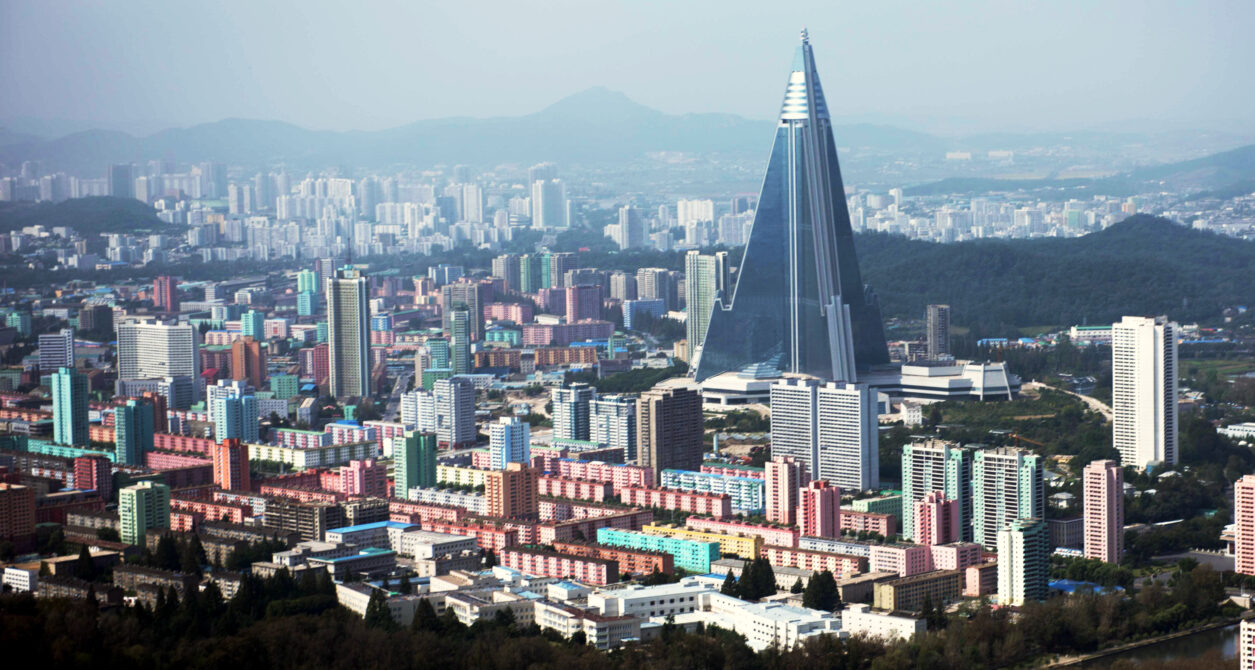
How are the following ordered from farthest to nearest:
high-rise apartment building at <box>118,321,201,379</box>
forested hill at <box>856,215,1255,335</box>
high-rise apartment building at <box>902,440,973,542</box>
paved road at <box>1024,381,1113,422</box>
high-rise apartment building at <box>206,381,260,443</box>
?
forested hill at <box>856,215,1255,335</box> < high-rise apartment building at <box>118,321,201,379</box> < paved road at <box>1024,381,1113,422</box> < high-rise apartment building at <box>206,381,260,443</box> < high-rise apartment building at <box>902,440,973,542</box>

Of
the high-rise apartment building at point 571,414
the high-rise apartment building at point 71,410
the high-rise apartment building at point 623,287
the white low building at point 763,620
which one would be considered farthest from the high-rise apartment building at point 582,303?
the white low building at point 763,620

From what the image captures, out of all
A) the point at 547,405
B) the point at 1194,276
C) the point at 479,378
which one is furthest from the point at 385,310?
the point at 1194,276

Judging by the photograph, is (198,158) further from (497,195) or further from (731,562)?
(731,562)

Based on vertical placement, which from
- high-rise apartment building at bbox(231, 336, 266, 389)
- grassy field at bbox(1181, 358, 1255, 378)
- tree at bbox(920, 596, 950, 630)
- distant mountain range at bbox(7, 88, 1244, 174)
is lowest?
tree at bbox(920, 596, 950, 630)

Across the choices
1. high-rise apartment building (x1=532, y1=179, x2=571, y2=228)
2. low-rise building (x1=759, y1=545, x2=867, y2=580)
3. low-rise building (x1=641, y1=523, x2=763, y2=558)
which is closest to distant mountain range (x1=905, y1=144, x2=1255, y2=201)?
high-rise apartment building (x1=532, y1=179, x2=571, y2=228)

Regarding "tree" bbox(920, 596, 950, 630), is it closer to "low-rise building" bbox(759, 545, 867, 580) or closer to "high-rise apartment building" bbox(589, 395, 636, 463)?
"low-rise building" bbox(759, 545, 867, 580)

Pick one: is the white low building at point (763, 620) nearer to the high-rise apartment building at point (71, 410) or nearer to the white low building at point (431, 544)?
the white low building at point (431, 544)
